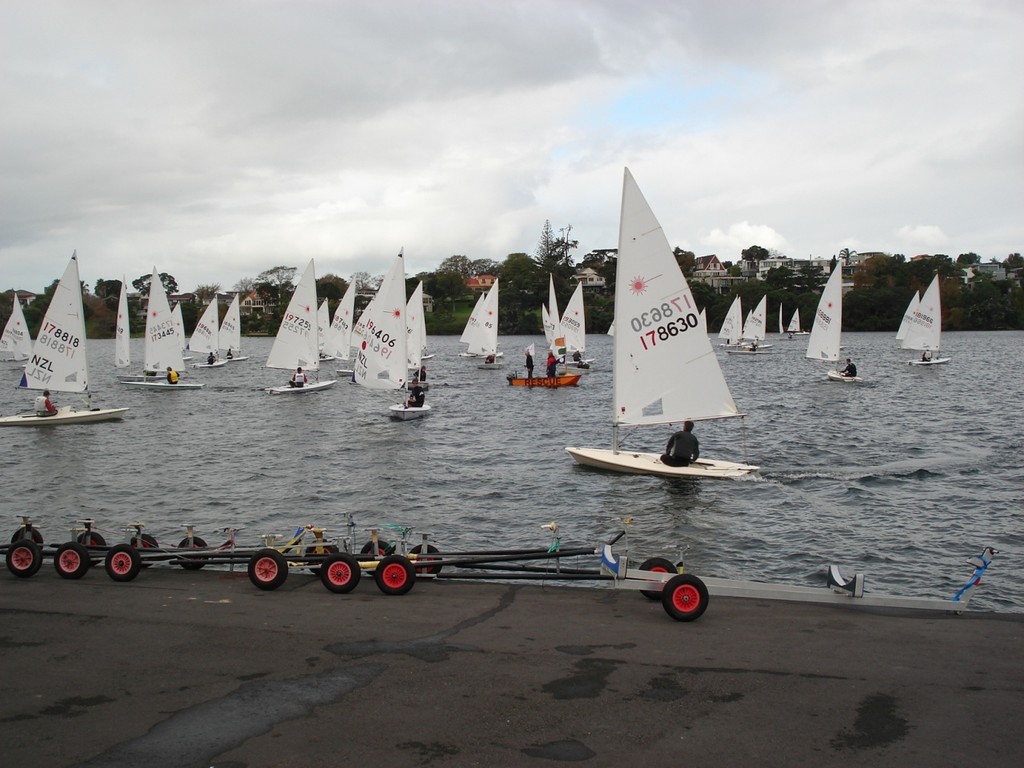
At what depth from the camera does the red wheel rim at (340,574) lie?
33.3 feet

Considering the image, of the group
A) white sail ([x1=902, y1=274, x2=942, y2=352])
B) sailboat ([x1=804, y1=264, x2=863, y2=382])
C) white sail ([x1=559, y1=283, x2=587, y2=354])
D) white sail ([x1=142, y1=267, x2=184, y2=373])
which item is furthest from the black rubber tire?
white sail ([x1=902, y1=274, x2=942, y2=352])

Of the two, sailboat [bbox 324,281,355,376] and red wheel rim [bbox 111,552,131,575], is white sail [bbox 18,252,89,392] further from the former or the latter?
sailboat [bbox 324,281,355,376]

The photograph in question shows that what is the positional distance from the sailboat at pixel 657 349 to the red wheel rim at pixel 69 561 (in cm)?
1262

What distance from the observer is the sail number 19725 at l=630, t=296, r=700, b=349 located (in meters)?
20.3

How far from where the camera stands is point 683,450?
66.5 feet

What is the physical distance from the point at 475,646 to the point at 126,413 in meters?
33.3

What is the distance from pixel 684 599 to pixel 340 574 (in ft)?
13.2

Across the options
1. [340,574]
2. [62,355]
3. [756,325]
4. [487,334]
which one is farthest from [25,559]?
[756,325]

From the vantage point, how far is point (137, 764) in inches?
232

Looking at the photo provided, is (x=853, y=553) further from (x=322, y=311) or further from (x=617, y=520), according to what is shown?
(x=322, y=311)

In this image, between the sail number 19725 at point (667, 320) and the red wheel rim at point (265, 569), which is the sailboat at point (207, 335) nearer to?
the sail number 19725 at point (667, 320)

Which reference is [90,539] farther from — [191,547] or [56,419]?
[56,419]

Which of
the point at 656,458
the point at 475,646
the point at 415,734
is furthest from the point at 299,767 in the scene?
the point at 656,458

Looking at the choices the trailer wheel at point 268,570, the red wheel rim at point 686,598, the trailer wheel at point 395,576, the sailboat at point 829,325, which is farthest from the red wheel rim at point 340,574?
the sailboat at point 829,325
